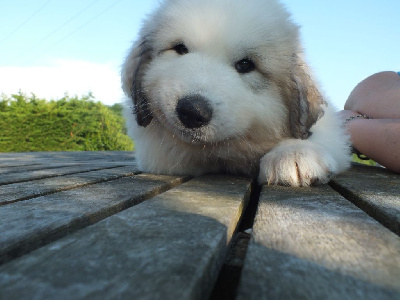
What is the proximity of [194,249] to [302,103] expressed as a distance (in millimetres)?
1523

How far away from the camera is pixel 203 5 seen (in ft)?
6.93

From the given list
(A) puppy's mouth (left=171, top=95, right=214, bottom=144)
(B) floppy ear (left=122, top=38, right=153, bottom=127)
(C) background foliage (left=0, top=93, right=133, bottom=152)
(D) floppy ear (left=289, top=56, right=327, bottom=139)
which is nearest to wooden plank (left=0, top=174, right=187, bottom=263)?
(A) puppy's mouth (left=171, top=95, right=214, bottom=144)

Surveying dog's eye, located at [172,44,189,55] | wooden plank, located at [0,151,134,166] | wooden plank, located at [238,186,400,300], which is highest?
dog's eye, located at [172,44,189,55]

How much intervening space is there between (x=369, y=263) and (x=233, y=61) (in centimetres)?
146

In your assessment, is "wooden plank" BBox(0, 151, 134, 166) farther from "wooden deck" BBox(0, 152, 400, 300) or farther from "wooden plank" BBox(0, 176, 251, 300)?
"wooden plank" BBox(0, 176, 251, 300)

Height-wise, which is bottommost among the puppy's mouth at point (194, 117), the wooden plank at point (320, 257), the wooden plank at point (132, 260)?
Result: the wooden plank at point (320, 257)

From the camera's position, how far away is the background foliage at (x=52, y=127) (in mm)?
10031

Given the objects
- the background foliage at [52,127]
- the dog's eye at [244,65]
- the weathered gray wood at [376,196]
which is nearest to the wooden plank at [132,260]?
the weathered gray wood at [376,196]

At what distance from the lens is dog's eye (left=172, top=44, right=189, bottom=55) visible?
213cm

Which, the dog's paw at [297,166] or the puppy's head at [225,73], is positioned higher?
the puppy's head at [225,73]

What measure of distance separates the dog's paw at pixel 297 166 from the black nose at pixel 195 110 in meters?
0.39

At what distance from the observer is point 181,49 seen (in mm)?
2148

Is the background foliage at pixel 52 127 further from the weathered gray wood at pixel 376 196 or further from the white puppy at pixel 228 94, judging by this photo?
the weathered gray wood at pixel 376 196

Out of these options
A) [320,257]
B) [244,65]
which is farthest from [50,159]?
[320,257]
